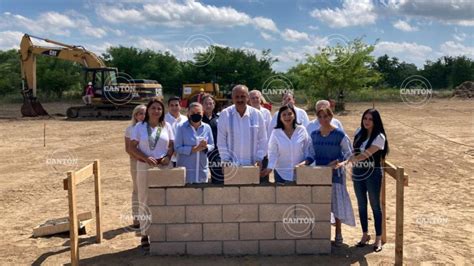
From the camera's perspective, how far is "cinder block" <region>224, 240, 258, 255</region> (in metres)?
4.99

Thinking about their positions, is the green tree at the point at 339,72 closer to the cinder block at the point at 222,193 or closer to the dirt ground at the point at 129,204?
the dirt ground at the point at 129,204

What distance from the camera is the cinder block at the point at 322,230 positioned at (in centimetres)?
498

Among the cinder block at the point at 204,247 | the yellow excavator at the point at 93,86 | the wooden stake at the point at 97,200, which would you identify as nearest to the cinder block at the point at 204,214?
the cinder block at the point at 204,247

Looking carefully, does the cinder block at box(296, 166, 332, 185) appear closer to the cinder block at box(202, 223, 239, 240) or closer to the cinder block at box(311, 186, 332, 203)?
the cinder block at box(311, 186, 332, 203)

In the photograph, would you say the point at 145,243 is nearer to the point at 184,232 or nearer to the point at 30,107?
the point at 184,232

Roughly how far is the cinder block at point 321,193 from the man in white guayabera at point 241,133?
2.30ft

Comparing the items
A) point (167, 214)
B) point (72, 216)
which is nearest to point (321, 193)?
point (167, 214)

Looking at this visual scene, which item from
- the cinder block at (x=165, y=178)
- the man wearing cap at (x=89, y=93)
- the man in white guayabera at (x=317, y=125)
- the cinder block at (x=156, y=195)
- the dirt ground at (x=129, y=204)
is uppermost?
the man wearing cap at (x=89, y=93)

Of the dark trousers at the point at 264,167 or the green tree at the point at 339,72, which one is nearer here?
the dark trousers at the point at 264,167

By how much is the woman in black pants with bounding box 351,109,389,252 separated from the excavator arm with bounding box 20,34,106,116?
20.7m

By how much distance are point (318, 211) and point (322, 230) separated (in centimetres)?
24

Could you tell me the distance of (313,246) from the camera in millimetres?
5047

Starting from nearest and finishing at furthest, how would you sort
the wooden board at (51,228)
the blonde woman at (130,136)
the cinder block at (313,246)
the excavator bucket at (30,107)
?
1. the cinder block at (313,246)
2. the blonde woman at (130,136)
3. the wooden board at (51,228)
4. the excavator bucket at (30,107)

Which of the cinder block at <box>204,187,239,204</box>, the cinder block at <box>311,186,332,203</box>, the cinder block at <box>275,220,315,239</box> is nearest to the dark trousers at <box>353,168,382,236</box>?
the cinder block at <box>311,186,332,203</box>
